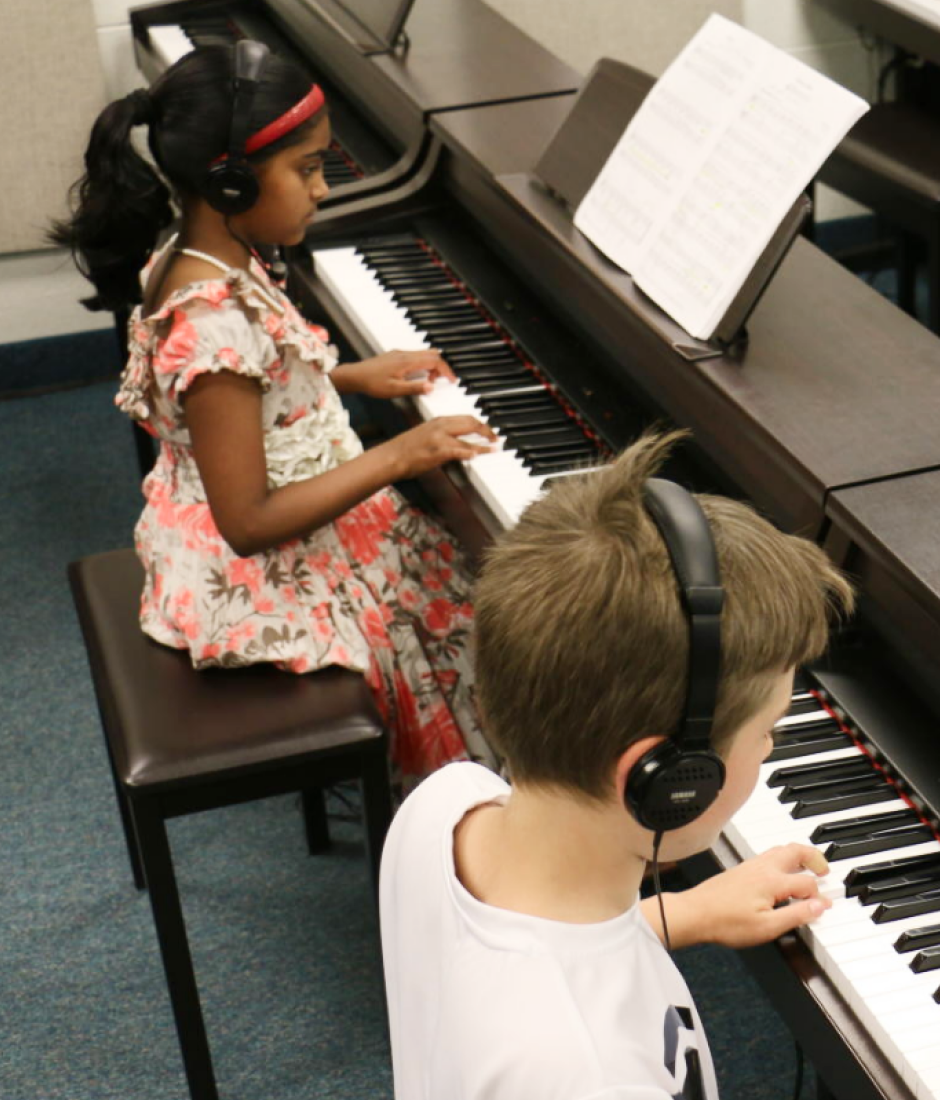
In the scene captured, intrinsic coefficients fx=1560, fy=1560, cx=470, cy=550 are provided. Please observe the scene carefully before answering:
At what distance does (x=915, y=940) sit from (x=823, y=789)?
0.69 feet

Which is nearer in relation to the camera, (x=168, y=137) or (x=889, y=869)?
(x=889, y=869)

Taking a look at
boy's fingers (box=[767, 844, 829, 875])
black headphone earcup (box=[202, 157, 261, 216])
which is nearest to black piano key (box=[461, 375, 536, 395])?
black headphone earcup (box=[202, 157, 261, 216])

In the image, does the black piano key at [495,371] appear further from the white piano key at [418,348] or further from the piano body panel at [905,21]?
the piano body panel at [905,21]

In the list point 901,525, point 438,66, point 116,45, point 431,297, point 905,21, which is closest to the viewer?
point 901,525

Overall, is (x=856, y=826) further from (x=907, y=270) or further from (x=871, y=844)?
(x=907, y=270)

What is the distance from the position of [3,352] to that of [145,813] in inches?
100

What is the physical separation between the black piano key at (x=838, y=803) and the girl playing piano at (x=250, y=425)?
2.54 feet

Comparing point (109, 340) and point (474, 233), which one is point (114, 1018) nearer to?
point (474, 233)

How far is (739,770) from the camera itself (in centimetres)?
111

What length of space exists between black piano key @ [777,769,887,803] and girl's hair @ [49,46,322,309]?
1.10m

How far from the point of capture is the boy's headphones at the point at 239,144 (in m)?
2.03

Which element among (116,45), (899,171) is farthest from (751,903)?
(116,45)

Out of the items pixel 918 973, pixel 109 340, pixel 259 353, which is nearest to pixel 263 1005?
pixel 259 353

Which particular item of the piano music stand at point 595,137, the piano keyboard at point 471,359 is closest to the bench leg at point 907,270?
the piano keyboard at point 471,359
